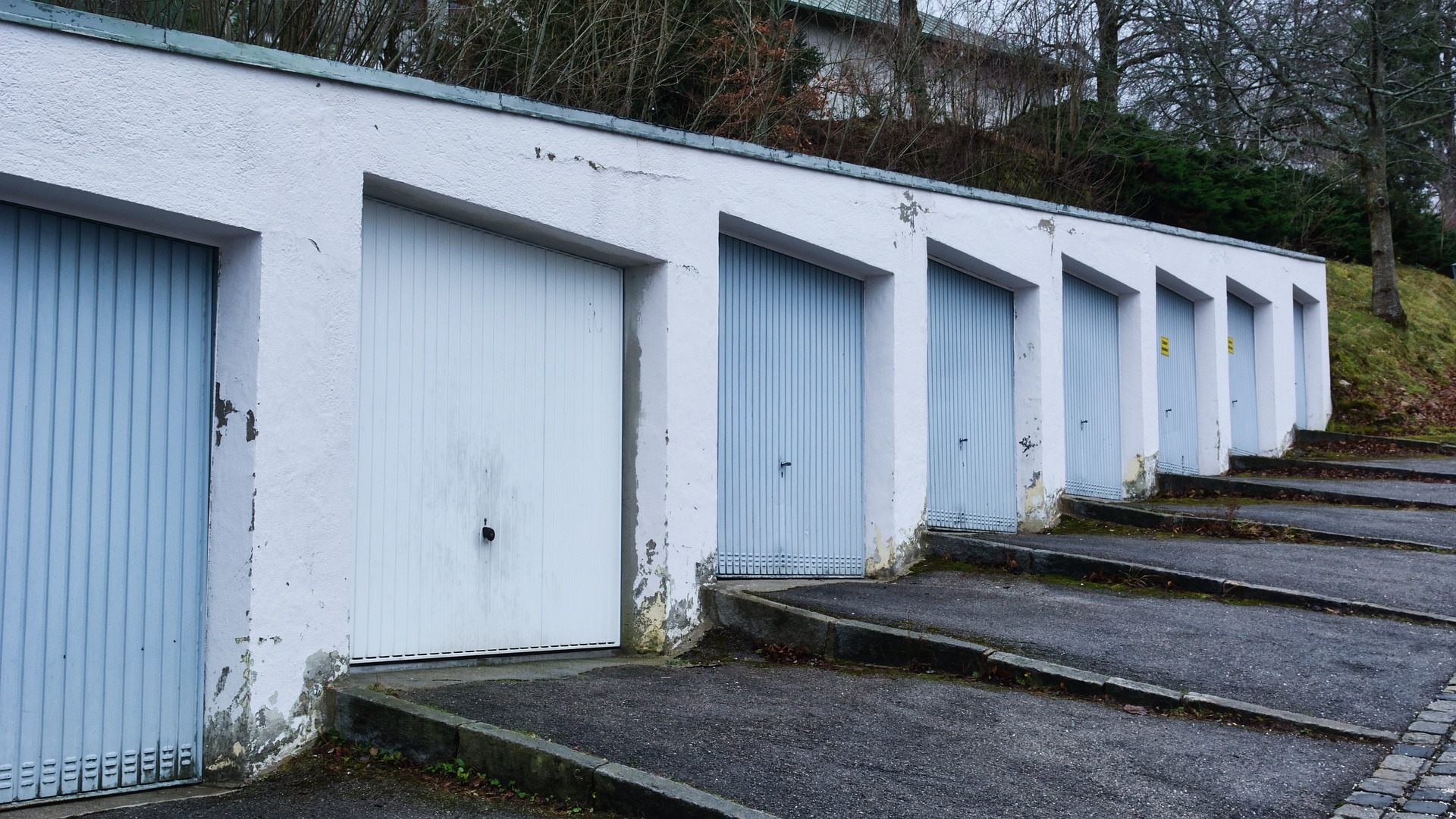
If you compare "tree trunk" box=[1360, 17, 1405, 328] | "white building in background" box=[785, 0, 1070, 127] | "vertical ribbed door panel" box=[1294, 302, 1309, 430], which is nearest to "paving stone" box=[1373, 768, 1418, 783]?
"white building in background" box=[785, 0, 1070, 127]

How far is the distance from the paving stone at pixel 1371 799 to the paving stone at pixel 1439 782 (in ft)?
0.79

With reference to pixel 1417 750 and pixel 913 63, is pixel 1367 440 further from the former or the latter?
pixel 1417 750

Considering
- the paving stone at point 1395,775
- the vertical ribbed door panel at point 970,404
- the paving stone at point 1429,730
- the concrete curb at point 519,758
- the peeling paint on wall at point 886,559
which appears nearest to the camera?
the concrete curb at point 519,758

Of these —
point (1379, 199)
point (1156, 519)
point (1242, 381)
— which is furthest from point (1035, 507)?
point (1379, 199)

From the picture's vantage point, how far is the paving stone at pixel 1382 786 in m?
4.91

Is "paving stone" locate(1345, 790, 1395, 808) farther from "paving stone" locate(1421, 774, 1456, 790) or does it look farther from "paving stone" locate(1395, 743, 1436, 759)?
"paving stone" locate(1395, 743, 1436, 759)

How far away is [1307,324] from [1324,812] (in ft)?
50.0

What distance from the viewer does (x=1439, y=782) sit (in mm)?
4996

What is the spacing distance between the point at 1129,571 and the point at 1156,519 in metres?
2.49

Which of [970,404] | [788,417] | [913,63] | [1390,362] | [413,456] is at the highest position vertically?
[913,63]

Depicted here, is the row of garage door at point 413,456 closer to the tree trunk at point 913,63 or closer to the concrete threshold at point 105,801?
the concrete threshold at point 105,801

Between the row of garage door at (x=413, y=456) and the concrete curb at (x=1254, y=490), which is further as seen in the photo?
the concrete curb at (x=1254, y=490)

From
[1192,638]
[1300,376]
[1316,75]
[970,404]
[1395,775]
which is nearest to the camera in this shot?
[1395,775]

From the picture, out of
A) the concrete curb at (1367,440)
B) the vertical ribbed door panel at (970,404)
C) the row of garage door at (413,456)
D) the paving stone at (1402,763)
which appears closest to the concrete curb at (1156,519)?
the vertical ribbed door panel at (970,404)
